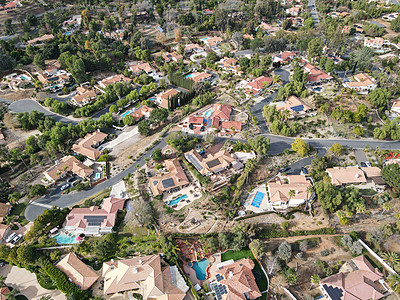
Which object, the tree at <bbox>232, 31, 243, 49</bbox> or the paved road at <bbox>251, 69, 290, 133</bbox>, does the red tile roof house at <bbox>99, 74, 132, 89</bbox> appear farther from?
the paved road at <bbox>251, 69, 290, 133</bbox>

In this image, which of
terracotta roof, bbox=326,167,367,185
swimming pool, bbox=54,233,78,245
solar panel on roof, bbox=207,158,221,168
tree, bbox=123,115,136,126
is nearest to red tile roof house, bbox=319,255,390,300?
terracotta roof, bbox=326,167,367,185

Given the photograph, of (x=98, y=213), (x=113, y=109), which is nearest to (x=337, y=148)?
(x=98, y=213)

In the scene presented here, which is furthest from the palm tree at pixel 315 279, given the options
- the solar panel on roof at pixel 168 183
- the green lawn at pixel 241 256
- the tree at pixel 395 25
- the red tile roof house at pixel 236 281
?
the tree at pixel 395 25

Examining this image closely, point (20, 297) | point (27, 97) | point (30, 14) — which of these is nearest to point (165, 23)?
point (30, 14)

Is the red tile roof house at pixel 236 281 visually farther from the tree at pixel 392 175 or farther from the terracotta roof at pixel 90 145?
the terracotta roof at pixel 90 145

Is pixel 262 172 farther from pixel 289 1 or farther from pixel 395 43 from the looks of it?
pixel 289 1

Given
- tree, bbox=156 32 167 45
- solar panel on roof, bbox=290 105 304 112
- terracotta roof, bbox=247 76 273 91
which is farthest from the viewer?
tree, bbox=156 32 167 45
